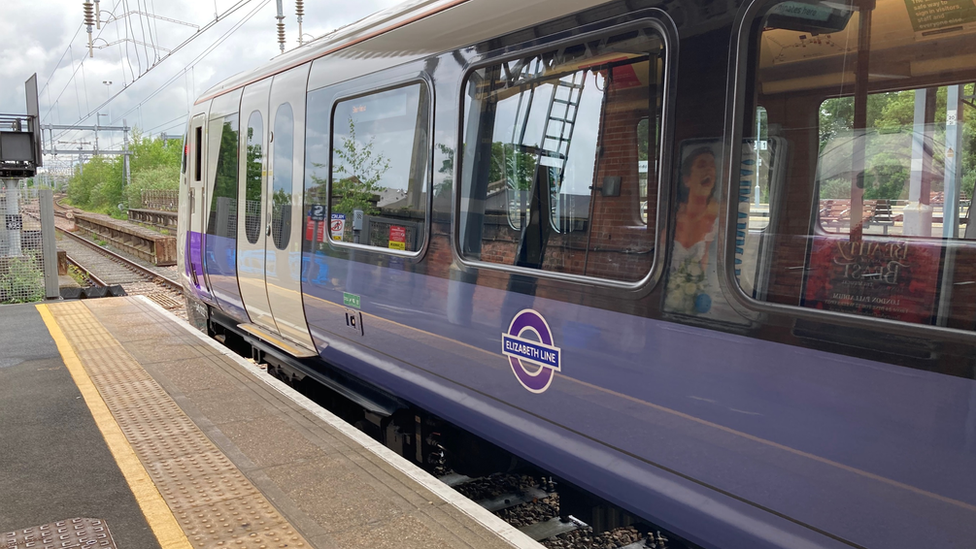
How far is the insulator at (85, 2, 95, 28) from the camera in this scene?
1583 centimetres

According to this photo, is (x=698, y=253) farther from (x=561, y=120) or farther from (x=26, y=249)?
(x=26, y=249)

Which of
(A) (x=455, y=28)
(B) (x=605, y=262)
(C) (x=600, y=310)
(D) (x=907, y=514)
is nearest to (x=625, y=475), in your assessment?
(C) (x=600, y=310)

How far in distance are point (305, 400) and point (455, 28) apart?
9.24 ft

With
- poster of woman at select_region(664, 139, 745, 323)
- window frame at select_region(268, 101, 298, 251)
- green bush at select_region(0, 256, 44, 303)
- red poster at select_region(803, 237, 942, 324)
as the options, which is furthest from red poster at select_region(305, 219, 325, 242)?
green bush at select_region(0, 256, 44, 303)

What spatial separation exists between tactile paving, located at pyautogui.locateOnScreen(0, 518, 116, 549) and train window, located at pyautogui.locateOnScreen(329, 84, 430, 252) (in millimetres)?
2199

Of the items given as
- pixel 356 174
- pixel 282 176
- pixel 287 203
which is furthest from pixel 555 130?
pixel 282 176

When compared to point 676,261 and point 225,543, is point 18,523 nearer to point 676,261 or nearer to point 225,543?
point 225,543

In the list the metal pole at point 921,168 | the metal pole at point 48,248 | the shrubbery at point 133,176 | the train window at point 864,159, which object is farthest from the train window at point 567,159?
the shrubbery at point 133,176

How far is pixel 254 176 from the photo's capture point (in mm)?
6918

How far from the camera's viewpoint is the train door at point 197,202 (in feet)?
27.9

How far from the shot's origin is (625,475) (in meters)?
3.11

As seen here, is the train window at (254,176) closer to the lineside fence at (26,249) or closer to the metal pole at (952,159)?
the lineside fence at (26,249)

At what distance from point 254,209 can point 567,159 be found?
4.24m

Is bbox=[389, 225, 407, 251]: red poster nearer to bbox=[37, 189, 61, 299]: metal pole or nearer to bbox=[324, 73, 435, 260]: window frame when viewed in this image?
bbox=[324, 73, 435, 260]: window frame
